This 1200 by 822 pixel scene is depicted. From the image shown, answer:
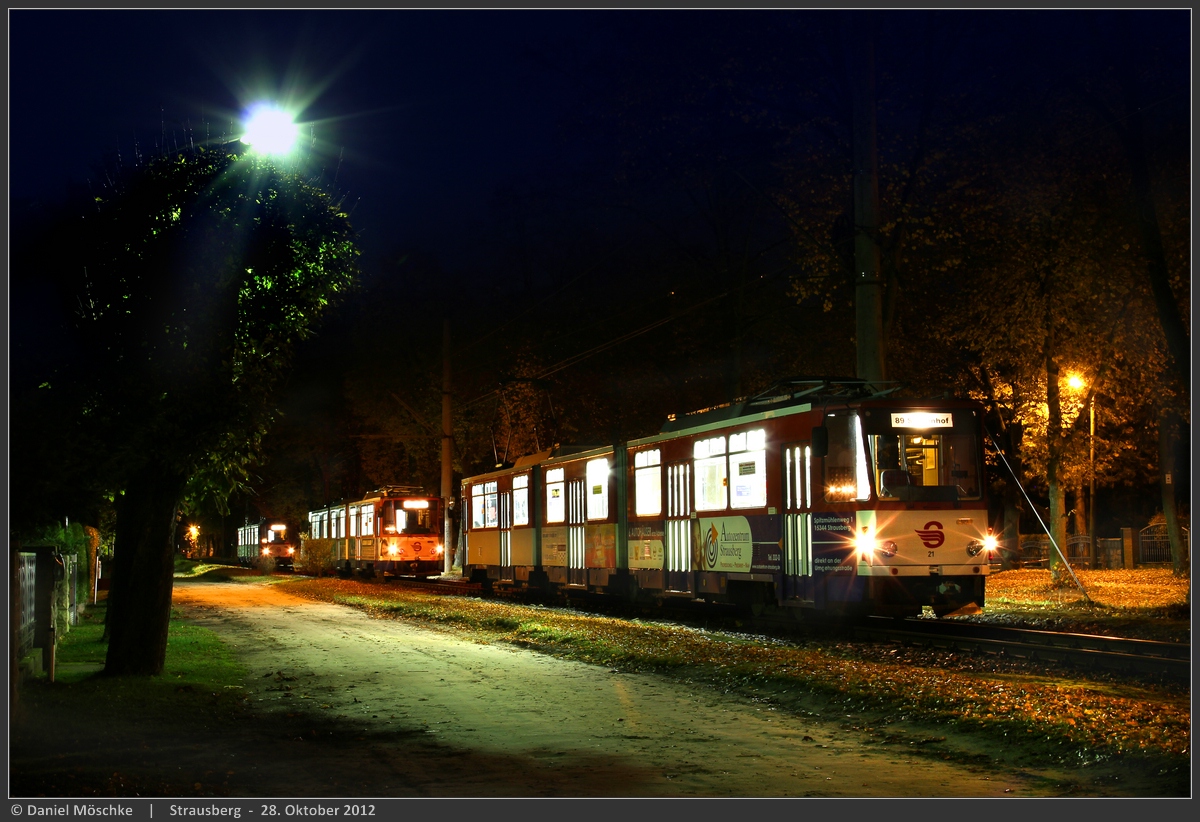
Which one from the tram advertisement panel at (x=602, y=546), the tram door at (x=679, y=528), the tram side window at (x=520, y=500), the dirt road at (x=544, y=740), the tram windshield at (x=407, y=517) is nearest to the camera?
the dirt road at (x=544, y=740)

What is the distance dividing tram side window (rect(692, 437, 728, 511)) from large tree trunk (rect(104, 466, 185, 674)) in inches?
386

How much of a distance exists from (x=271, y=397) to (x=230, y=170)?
2.79 meters

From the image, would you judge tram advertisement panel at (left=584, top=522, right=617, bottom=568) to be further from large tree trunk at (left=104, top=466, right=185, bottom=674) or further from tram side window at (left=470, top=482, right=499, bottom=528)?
large tree trunk at (left=104, top=466, right=185, bottom=674)

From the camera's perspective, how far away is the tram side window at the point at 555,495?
2892cm

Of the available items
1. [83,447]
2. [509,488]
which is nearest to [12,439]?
[83,447]

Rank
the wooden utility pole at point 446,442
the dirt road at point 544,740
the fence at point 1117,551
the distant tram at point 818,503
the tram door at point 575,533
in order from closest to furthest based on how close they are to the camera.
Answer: the dirt road at point 544,740 → the distant tram at point 818,503 → the tram door at point 575,533 → the wooden utility pole at point 446,442 → the fence at point 1117,551

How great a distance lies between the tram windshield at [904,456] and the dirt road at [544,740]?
5330 millimetres

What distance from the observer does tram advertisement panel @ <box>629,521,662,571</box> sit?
2380 centimetres

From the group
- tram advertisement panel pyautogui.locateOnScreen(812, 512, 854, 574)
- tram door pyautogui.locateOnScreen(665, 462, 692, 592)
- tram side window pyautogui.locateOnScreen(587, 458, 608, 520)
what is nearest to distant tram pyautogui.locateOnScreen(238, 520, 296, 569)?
tram side window pyautogui.locateOnScreen(587, 458, 608, 520)

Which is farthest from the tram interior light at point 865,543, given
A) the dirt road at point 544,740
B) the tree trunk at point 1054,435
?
the tree trunk at point 1054,435

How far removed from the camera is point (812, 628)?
65.4ft

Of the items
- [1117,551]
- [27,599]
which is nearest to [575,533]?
[27,599]

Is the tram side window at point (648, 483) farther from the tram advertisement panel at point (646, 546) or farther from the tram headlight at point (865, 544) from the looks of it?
the tram headlight at point (865, 544)

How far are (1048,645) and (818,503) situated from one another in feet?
12.8
